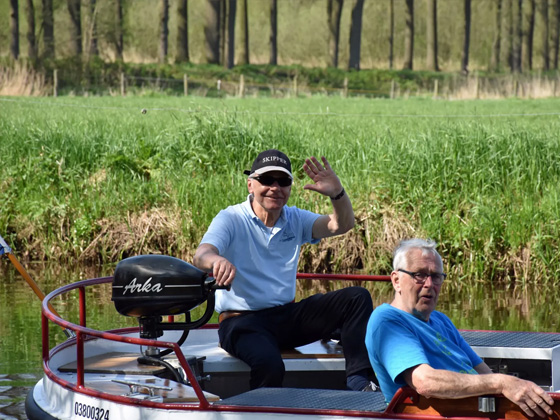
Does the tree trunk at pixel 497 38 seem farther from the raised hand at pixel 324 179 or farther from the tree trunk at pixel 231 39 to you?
the raised hand at pixel 324 179

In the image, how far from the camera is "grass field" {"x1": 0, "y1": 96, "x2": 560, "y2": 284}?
10000mm

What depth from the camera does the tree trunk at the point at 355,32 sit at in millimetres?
42719

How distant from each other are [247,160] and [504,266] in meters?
3.49

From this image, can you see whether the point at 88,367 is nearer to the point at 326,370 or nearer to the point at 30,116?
the point at 326,370

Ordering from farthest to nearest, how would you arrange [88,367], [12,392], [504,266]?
[504,266], [12,392], [88,367]

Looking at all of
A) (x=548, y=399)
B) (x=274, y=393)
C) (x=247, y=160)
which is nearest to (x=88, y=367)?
(x=274, y=393)

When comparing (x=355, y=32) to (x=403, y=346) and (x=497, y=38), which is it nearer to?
(x=497, y=38)

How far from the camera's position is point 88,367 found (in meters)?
5.49

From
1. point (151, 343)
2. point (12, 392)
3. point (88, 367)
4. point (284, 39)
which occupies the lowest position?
point (12, 392)

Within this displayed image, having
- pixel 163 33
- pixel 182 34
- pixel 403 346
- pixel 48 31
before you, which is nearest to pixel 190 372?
pixel 403 346

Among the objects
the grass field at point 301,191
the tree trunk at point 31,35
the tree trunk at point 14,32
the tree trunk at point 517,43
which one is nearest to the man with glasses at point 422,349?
the grass field at point 301,191

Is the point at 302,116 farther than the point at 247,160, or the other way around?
the point at 302,116

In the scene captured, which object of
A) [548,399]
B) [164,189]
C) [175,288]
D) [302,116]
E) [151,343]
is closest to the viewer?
[548,399]

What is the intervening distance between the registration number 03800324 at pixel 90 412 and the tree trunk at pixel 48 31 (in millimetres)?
30210
